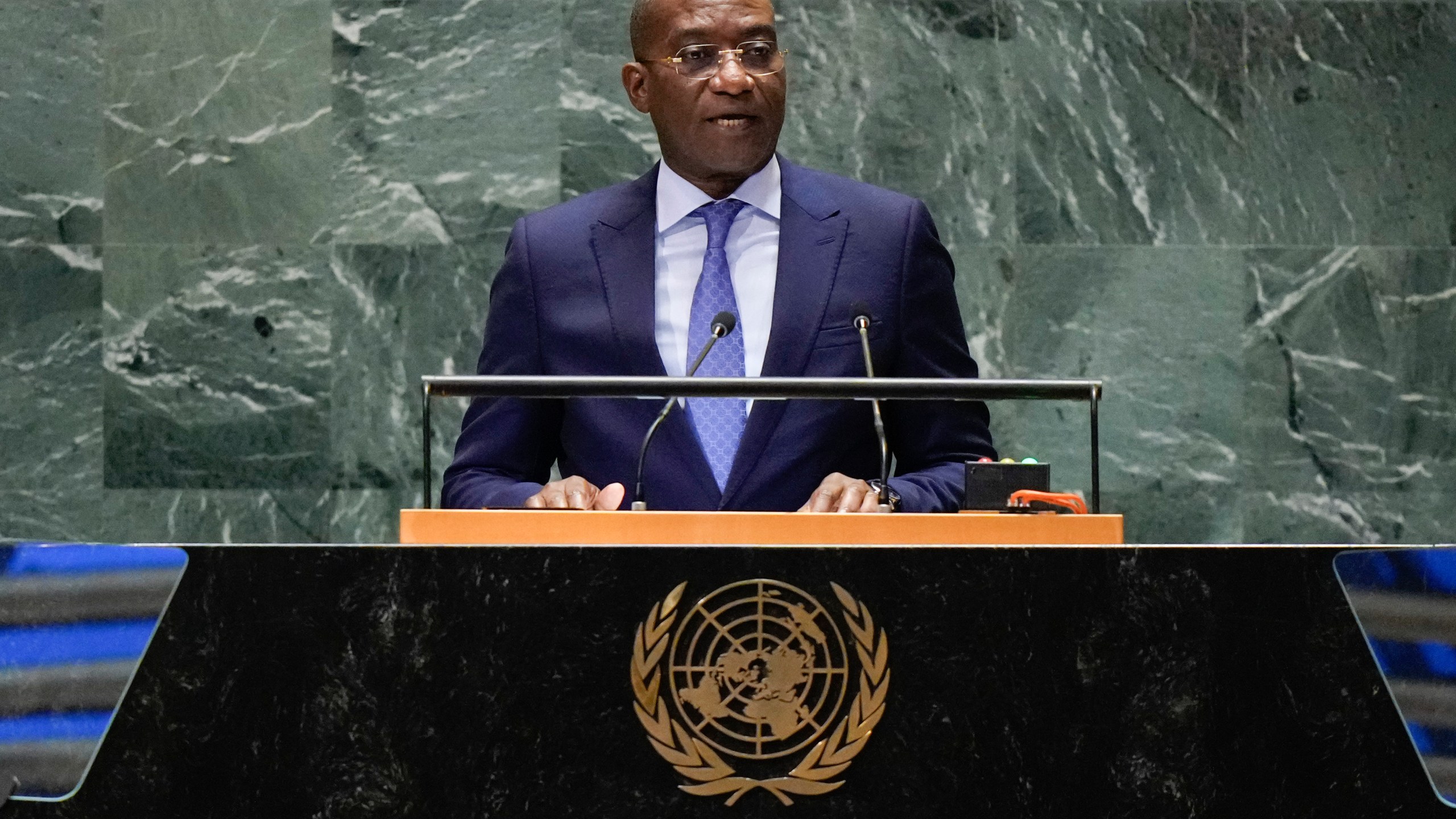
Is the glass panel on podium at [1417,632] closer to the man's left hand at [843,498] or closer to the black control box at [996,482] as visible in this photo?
the black control box at [996,482]

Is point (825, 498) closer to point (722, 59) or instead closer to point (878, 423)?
point (878, 423)

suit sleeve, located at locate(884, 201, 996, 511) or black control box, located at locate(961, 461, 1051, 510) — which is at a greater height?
black control box, located at locate(961, 461, 1051, 510)

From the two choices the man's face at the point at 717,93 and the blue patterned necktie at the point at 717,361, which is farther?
the man's face at the point at 717,93

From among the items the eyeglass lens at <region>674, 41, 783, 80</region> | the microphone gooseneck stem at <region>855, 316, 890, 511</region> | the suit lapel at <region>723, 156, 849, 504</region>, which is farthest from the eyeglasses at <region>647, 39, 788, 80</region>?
the microphone gooseneck stem at <region>855, 316, 890, 511</region>

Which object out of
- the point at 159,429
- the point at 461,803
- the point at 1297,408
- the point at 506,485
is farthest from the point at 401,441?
the point at 461,803

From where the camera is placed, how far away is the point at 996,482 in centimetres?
221

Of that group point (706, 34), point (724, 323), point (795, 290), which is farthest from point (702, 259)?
point (724, 323)

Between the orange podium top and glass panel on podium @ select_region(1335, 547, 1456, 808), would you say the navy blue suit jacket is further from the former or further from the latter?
glass panel on podium @ select_region(1335, 547, 1456, 808)

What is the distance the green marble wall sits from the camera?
4840 millimetres

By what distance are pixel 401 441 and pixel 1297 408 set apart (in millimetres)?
2575

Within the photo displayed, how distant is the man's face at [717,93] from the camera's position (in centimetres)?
311

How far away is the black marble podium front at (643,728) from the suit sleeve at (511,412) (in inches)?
42.3

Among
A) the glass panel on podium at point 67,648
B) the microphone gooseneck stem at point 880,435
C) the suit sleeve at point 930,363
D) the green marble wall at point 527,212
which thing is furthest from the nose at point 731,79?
the green marble wall at point 527,212

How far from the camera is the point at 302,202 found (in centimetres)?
486
